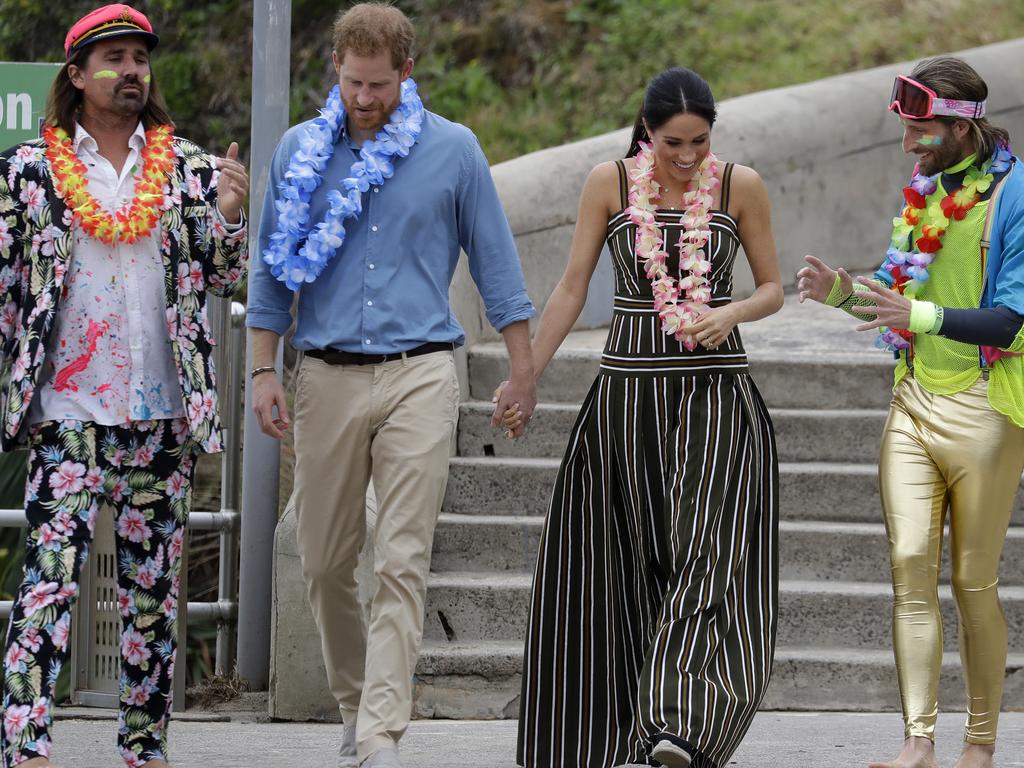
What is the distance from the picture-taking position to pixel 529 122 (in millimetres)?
12211

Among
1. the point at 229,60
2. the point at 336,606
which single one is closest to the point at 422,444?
the point at 336,606

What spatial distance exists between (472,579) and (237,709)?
3.32 ft

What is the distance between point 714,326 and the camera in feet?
16.3

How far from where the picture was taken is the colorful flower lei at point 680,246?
5078 millimetres

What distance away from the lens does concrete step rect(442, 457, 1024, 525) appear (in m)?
7.27

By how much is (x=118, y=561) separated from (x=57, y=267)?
→ 85 centimetres

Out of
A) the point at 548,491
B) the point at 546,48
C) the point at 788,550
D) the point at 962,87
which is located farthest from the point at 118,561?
the point at 546,48

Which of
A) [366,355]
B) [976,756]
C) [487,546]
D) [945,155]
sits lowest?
[976,756]

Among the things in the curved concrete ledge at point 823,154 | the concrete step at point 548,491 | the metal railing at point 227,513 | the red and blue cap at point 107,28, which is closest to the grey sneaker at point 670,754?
the red and blue cap at point 107,28

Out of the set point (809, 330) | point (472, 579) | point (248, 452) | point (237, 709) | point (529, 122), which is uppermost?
point (529, 122)

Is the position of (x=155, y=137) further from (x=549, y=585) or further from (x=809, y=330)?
(x=809, y=330)

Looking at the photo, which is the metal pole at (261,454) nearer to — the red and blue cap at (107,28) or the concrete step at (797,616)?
the concrete step at (797,616)

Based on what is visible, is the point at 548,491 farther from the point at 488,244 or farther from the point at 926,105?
the point at 926,105

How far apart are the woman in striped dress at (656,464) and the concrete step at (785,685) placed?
1205 millimetres
